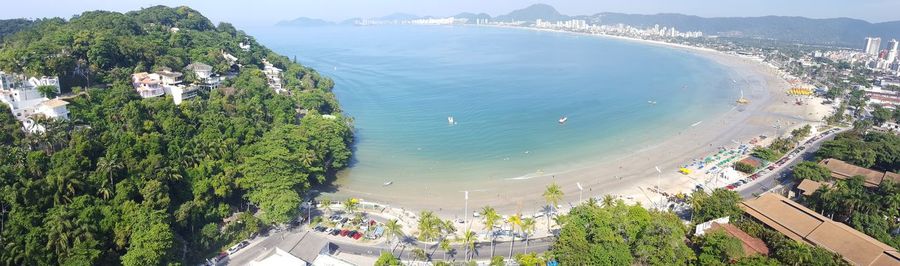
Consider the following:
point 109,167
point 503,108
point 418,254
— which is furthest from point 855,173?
point 109,167

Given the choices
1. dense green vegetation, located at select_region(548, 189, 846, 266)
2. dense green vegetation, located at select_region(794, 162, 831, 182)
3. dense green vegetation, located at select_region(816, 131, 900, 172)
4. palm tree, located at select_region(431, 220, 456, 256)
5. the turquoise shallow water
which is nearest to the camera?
dense green vegetation, located at select_region(548, 189, 846, 266)

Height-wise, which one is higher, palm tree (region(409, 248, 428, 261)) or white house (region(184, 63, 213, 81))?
white house (region(184, 63, 213, 81))

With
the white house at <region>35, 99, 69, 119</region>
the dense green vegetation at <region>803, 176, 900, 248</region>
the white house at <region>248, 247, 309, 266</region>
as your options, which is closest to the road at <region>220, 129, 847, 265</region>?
the white house at <region>248, 247, 309, 266</region>

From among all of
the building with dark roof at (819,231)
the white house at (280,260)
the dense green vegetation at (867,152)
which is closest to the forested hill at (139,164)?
the white house at (280,260)

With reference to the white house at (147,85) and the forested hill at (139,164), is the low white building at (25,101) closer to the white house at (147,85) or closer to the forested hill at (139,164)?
the forested hill at (139,164)

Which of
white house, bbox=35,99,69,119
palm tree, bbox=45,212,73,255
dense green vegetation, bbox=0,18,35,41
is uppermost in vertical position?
dense green vegetation, bbox=0,18,35,41

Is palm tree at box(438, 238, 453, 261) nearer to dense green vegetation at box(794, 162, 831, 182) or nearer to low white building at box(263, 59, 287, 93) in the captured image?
dense green vegetation at box(794, 162, 831, 182)
